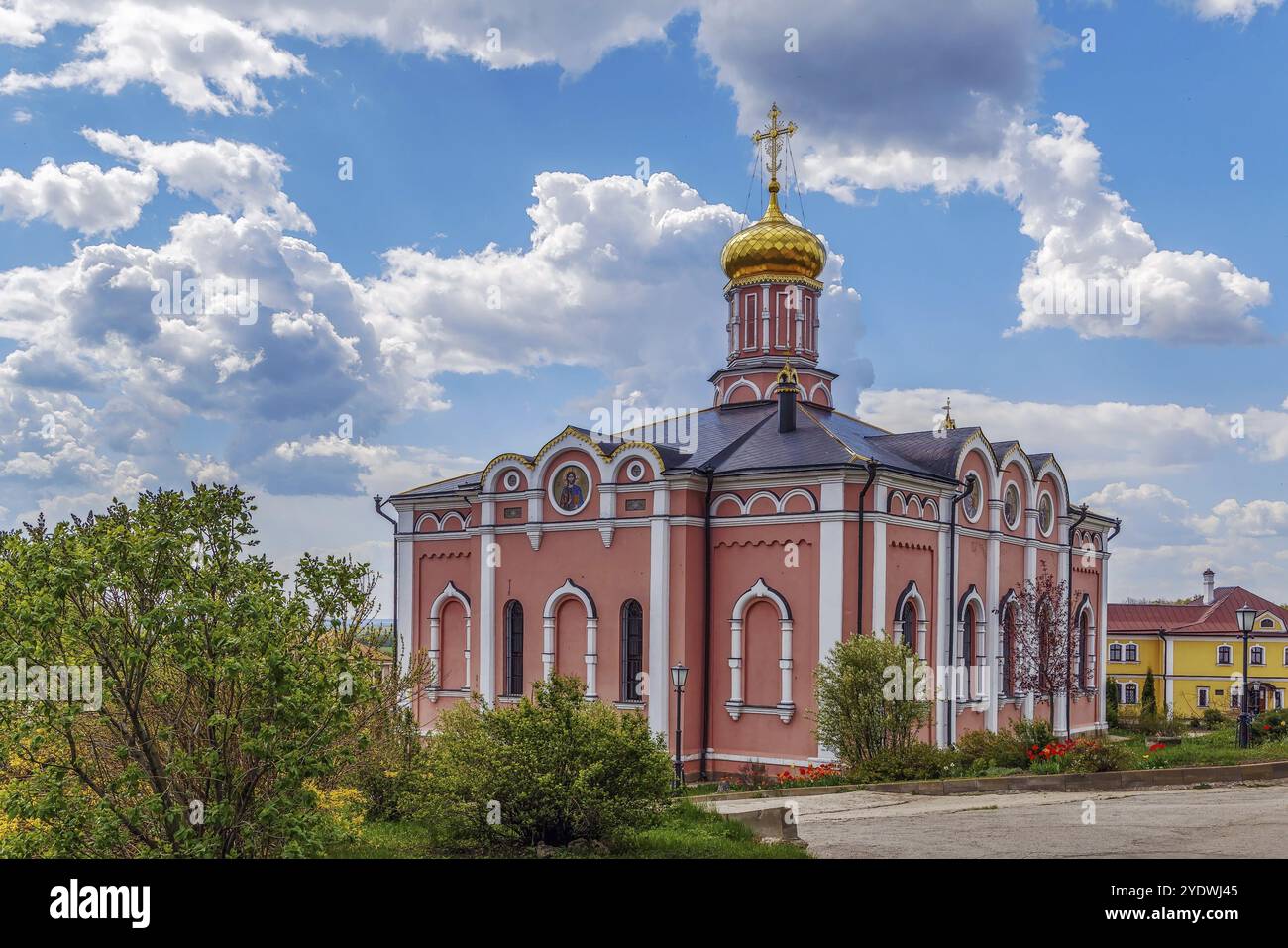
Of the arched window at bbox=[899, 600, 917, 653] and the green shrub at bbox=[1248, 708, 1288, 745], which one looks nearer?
the green shrub at bbox=[1248, 708, 1288, 745]

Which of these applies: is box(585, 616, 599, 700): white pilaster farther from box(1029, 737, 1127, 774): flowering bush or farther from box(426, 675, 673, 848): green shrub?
box(426, 675, 673, 848): green shrub

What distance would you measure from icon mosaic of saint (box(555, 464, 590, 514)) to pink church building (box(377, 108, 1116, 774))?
0.05 m

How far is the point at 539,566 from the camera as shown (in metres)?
24.6

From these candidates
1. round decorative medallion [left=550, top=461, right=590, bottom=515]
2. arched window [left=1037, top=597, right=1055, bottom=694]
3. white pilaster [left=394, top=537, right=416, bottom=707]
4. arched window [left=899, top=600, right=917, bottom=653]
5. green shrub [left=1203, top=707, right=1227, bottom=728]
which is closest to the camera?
arched window [left=899, top=600, right=917, bottom=653]

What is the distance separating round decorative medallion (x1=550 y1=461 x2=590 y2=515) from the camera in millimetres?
24094

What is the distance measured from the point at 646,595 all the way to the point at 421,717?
748 centimetres

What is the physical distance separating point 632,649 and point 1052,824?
11854mm

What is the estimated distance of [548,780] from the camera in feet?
33.6

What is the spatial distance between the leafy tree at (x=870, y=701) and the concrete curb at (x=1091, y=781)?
1844 millimetres

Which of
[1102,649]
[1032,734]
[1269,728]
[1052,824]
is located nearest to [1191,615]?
[1102,649]

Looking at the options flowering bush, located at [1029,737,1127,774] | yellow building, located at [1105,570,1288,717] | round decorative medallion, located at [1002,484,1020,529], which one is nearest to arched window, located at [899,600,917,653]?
round decorative medallion, located at [1002,484,1020,529]
